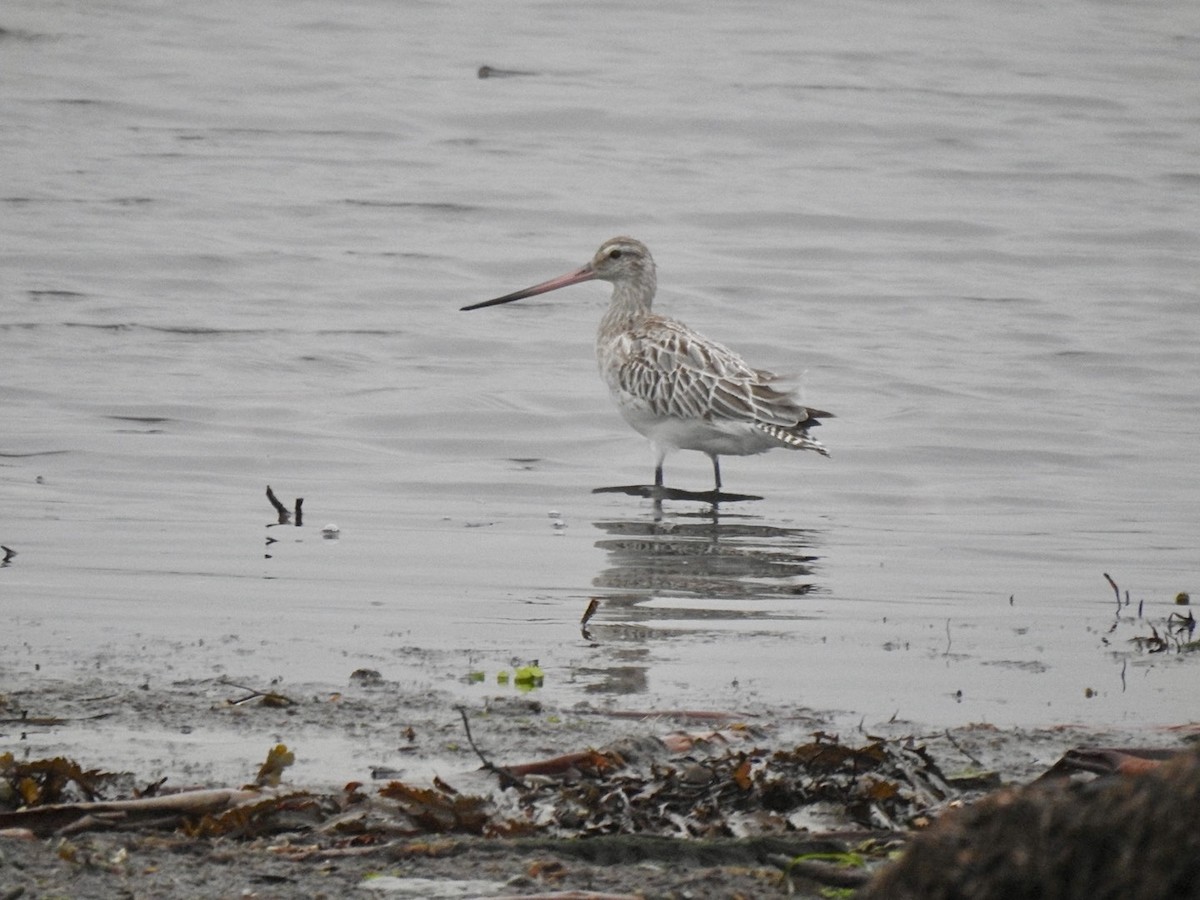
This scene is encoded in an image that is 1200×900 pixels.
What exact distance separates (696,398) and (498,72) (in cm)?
1601

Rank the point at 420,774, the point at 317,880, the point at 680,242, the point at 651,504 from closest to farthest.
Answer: the point at 317,880 → the point at 420,774 → the point at 651,504 → the point at 680,242

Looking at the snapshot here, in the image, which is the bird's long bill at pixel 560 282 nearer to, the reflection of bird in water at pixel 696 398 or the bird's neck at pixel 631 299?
the bird's neck at pixel 631 299

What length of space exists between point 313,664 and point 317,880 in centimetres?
216

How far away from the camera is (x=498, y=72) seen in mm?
26172

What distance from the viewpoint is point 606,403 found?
13359 millimetres

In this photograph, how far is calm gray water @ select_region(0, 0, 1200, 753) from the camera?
6.39m

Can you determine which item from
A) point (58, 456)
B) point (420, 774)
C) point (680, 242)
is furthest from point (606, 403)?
point (420, 774)

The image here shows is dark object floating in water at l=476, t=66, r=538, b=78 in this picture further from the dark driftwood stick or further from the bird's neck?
the dark driftwood stick

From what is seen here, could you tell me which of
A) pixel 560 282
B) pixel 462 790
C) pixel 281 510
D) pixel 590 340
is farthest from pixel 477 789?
pixel 590 340

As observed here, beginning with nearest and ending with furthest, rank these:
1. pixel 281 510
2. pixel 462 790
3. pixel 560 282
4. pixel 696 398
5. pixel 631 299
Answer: pixel 462 790, pixel 281 510, pixel 696 398, pixel 631 299, pixel 560 282

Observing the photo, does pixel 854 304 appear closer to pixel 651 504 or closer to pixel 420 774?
pixel 651 504

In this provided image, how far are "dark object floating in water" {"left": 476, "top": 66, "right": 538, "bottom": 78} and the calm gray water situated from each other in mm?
279

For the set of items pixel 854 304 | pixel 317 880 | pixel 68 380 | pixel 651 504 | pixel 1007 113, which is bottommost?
pixel 317 880

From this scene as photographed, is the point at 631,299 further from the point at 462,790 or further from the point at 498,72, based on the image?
the point at 498,72
